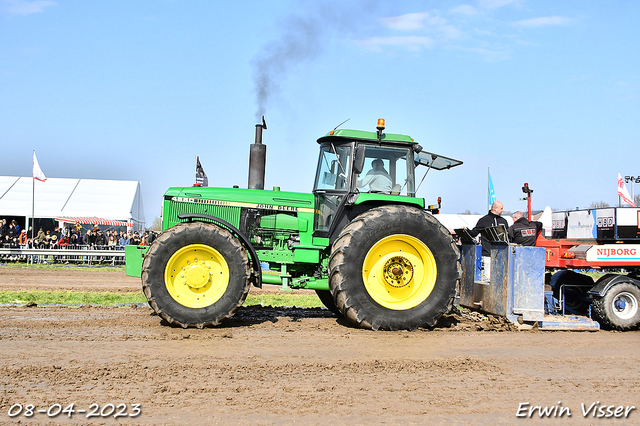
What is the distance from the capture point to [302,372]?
485 cm

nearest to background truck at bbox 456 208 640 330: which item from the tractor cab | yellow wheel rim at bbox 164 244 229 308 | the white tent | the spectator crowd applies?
the tractor cab

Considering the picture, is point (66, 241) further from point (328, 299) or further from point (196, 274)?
point (196, 274)

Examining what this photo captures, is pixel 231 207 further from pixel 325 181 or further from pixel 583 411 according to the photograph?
pixel 583 411

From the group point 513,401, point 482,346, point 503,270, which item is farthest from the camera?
point 503,270

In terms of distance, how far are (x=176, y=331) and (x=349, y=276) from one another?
2.19 m

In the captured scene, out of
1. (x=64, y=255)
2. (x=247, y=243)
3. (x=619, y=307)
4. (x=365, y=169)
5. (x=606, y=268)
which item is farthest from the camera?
(x=64, y=255)

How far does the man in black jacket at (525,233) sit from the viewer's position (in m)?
7.70

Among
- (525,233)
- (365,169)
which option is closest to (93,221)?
(365,169)

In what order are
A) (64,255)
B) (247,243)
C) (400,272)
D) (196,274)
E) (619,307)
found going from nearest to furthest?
(196,274) → (247,243) → (400,272) → (619,307) → (64,255)

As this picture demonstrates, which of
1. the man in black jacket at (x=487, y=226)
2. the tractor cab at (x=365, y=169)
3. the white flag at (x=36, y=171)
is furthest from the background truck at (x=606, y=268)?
the white flag at (x=36, y=171)

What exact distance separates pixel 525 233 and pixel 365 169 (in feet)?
8.22

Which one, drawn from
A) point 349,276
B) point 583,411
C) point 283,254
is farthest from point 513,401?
point 283,254

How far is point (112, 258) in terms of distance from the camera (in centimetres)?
1991

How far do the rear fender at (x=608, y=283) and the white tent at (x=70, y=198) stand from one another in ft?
79.1
